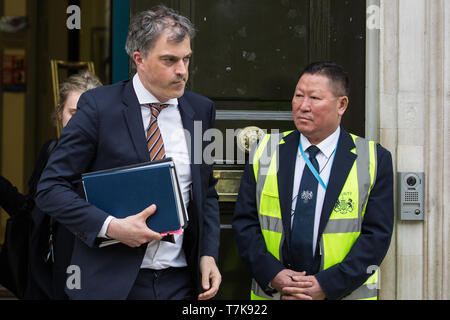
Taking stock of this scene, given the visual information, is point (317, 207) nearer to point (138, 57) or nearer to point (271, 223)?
point (271, 223)

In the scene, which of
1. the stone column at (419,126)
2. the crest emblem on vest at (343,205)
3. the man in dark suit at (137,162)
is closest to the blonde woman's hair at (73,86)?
the man in dark suit at (137,162)

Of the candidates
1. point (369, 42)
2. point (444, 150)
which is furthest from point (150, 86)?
point (444, 150)

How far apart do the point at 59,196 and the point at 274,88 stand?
166 cm

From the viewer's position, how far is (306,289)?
2.62m

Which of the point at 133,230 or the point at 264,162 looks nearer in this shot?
the point at 133,230

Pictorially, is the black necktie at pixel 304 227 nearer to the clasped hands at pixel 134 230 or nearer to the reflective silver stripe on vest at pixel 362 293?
the reflective silver stripe on vest at pixel 362 293

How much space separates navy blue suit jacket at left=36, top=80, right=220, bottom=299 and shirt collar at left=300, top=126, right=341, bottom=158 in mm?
714

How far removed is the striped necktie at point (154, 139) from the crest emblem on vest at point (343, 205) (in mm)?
858

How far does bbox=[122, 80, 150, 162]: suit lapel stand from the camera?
224 cm

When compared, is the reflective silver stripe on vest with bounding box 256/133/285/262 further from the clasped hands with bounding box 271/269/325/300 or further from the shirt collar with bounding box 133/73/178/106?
the shirt collar with bounding box 133/73/178/106

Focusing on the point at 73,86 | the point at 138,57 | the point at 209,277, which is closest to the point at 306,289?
the point at 209,277

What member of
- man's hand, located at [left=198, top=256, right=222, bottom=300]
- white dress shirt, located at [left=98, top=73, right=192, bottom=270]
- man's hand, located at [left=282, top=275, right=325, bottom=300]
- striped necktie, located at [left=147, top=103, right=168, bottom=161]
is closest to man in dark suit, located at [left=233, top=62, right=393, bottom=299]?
man's hand, located at [left=282, top=275, right=325, bottom=300]

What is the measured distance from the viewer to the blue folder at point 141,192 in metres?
2.12

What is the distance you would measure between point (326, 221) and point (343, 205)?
0.11 meters
